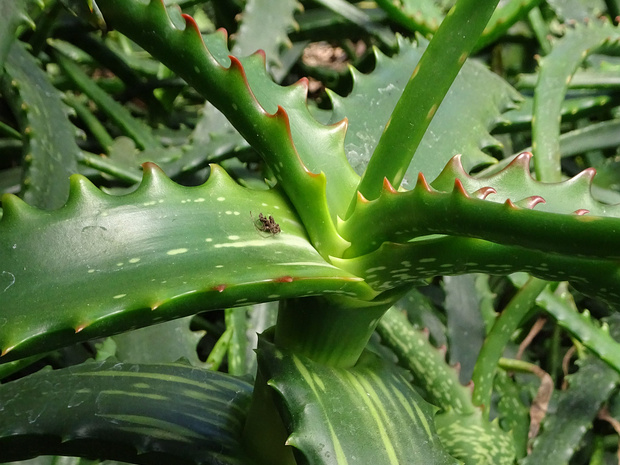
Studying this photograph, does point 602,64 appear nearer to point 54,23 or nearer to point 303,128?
point 303,128

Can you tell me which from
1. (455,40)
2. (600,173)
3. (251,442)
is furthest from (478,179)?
(600,173)

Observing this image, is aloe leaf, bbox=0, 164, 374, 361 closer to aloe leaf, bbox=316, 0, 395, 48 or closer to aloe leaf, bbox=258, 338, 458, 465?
aloe leaf, bbox=258, 338, 458, 465

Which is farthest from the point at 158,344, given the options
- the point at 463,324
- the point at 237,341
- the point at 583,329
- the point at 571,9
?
the point at 571,9

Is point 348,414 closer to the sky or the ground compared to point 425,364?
closer to the ground

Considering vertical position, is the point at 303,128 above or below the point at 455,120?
below

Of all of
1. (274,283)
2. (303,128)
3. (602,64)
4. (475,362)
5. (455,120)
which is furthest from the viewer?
(602,64)

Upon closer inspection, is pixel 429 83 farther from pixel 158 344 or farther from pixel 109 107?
pixel 109 107

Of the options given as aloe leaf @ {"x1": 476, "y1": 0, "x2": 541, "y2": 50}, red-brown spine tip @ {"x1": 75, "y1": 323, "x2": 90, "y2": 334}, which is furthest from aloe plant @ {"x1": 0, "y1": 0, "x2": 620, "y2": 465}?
aloe leaf @ {"x1": 476, "y1": 0, "x2": 541, "y2": 50}
